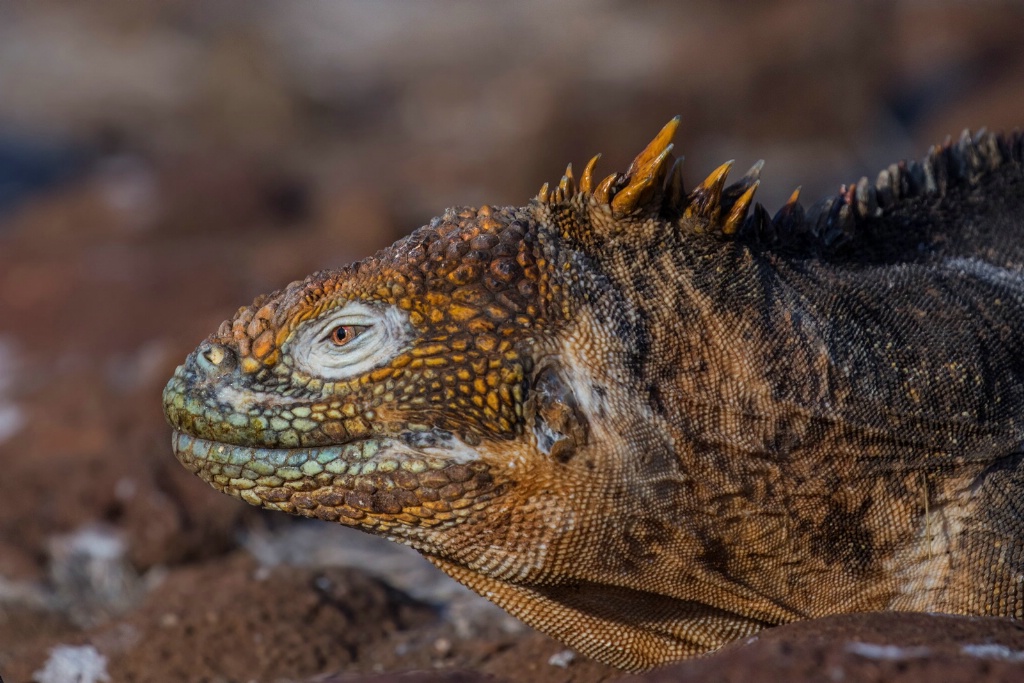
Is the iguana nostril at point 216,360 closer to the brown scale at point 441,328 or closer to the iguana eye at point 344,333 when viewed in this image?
the brown scale at point 441,328

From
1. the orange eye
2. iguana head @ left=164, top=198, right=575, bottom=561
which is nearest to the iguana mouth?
iguana head @ left=164, top=198, right=575, bottom=561

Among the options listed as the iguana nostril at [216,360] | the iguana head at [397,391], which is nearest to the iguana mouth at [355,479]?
the iguana head at [397,391]

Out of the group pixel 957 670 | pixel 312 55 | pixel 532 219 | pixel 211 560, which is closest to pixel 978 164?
pixel 532 219

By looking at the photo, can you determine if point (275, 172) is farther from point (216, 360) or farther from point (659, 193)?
point (659, 193)

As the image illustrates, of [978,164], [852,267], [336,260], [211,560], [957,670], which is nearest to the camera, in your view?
[957,670]

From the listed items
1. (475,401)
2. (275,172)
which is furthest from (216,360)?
(275,172)

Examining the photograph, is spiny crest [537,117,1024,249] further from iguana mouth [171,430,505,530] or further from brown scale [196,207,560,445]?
iguana mouth [171,430,505,530]

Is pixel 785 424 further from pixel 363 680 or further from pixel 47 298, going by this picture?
pixel 47 298
